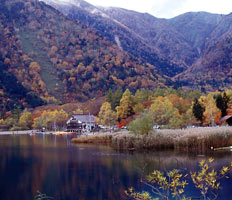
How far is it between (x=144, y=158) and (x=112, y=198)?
1431 cm

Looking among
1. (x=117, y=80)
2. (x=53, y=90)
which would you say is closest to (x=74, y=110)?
(x=53, y=90)

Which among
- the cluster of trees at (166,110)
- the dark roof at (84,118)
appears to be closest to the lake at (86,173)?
the cluster of trees at (166,110)

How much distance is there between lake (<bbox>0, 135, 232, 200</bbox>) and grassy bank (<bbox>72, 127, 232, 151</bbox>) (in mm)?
2609

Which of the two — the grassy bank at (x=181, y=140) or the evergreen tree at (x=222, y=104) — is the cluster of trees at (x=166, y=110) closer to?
the evergreen tree at (x=222, y=104)

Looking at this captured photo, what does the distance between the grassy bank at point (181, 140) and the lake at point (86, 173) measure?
2.61m

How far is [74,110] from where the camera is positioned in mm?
136125

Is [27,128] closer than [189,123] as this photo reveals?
No

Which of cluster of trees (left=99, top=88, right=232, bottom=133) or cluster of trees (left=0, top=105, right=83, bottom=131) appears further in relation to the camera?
cluster of trees (left=0, top=105, right=83, bottom=131)

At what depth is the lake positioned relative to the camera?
20.9m

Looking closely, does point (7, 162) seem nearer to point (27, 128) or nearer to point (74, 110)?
point (27, 128)

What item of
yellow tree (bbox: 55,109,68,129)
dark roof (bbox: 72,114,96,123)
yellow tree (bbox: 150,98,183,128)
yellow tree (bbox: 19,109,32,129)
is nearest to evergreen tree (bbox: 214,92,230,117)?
yellow tree (bbox: 150,98,183,128)

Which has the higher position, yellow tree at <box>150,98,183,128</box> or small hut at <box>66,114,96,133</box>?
yellow tree at <box>150,98,183,128</box>

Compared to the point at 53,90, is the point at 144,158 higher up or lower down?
lower down

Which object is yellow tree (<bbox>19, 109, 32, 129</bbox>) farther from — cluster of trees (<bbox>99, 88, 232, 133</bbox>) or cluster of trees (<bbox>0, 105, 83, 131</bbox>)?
cluster of trees (<bbox>99, 88, 232, 133</bbox>)
